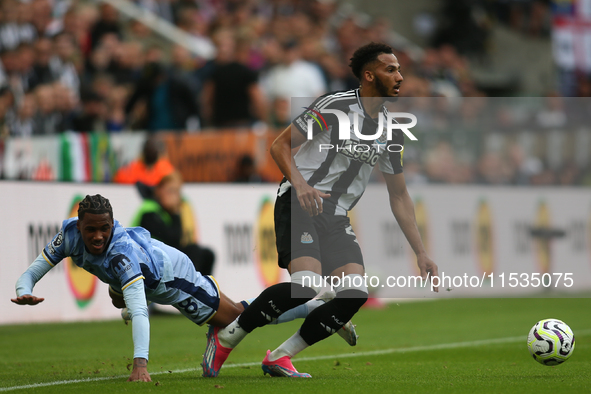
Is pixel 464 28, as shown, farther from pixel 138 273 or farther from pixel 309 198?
pixel 138 273

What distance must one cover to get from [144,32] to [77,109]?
3.57m

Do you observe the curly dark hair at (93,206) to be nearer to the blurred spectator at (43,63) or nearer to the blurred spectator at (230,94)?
the blurred spectator at (43,63)

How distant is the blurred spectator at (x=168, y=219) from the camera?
1020 centimetres

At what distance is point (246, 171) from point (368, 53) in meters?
7.18

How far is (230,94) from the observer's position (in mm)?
13695

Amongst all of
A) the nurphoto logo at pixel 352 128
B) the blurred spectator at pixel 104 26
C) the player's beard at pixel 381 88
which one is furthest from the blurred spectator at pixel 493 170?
the player's beard at pixel 381 88

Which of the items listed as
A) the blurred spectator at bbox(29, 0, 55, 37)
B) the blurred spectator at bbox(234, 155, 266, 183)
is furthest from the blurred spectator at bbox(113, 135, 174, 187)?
the blurred spectator at bbox(29, 0, 55, 37)

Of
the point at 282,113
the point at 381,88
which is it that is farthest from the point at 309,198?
the point at 282,113

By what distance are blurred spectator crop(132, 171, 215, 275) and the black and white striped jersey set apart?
4.27 meters

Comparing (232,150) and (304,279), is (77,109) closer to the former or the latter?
(232,150)

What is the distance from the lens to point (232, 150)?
43.9 ft

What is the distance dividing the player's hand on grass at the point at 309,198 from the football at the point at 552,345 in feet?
6.43

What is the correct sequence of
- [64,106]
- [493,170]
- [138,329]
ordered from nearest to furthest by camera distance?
1. [138,329]
2. [64,106]
3. [493,170]

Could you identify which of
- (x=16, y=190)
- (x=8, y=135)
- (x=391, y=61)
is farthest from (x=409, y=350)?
(x=8, y=135)
